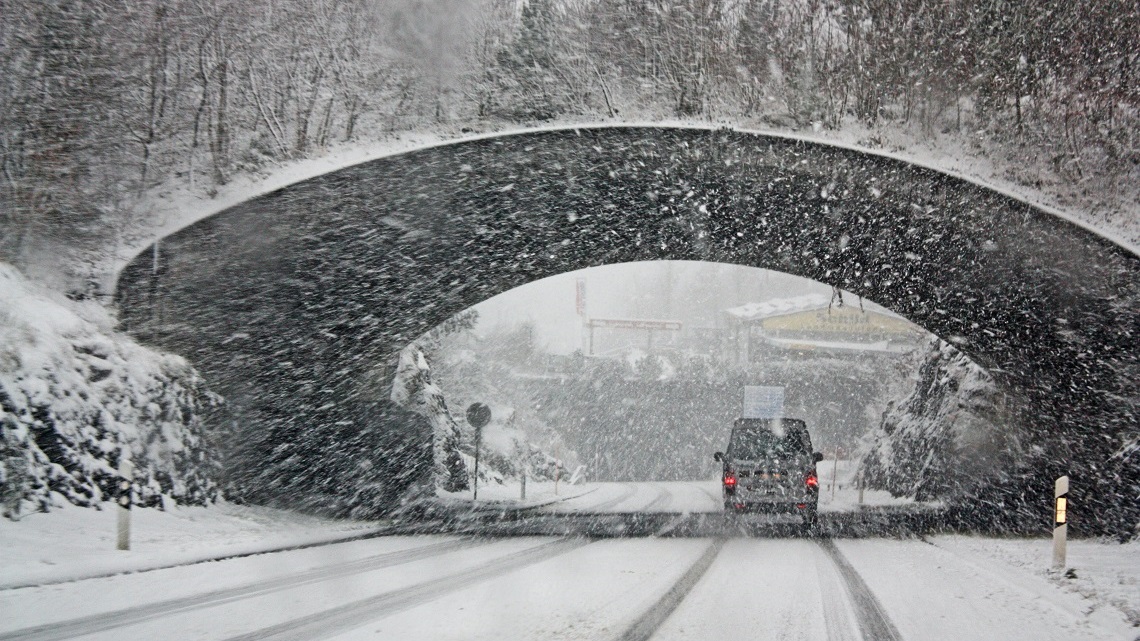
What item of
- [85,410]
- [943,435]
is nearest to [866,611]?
[85,410]

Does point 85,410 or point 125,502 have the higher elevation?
point 85,410

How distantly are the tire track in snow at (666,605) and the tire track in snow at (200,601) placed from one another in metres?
3.48

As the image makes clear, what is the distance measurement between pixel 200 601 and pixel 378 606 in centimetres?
157

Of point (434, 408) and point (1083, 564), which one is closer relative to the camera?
point (1083, 564)

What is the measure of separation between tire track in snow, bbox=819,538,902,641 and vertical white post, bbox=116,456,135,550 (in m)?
8.02

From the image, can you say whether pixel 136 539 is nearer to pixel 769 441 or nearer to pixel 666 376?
pixel 769 441

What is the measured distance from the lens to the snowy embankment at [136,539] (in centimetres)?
920

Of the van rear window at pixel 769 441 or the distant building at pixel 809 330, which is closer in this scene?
the van rear window at pixel 769 441

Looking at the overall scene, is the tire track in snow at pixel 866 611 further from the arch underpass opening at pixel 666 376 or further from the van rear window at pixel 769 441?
the arch underpass opening at pixel 666 376

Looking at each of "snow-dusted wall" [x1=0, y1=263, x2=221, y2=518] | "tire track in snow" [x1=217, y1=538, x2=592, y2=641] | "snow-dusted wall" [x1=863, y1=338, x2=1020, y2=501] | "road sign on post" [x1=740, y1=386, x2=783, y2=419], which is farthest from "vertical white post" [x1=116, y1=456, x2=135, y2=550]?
"road sign on post" [x1=740, y1=386, x2=783, y2=419]

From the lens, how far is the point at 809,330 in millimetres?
52594

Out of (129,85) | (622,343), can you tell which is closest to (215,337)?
(129,85)

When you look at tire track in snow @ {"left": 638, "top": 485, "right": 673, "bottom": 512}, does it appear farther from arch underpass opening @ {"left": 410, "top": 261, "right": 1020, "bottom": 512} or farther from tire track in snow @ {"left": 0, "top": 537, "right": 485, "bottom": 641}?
tire track in snow @ {"left": 0, "top": 537, "right": 485, "bottom": 641}

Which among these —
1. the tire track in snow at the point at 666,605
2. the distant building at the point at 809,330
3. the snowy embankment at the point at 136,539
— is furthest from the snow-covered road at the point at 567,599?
the distant building at the point at 809,330
